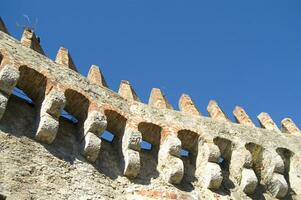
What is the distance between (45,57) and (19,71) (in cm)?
116

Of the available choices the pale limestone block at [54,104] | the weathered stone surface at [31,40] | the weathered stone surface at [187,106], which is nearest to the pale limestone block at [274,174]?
the weathered stone surface at [187,106]

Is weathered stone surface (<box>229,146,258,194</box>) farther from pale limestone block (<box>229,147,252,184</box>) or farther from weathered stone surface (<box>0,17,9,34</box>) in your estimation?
weathered stone surface (<box>0,17,9,34</box>)

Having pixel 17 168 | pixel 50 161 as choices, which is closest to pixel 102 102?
pixel 50 161

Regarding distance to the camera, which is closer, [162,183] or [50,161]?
[50,161]

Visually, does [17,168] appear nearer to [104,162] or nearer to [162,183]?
[104,162]

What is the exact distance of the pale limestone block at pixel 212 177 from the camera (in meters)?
10.5

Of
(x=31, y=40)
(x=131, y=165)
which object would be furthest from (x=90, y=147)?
(x=31, y=40)

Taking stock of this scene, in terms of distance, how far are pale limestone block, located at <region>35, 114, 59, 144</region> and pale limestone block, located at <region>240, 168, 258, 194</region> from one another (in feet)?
14.4

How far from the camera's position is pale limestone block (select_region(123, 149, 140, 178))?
969 centimetres

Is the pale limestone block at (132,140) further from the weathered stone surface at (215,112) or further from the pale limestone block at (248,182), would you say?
the weathered stone surface at (215,112)

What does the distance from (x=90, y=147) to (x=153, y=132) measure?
71.6 inches

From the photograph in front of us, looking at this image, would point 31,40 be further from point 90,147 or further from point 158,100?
point 158,100

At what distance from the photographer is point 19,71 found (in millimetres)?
9422

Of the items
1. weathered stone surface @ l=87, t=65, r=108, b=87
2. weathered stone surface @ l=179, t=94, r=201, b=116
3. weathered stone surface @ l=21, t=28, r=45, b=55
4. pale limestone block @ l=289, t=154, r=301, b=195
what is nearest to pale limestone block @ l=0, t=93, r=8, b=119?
weathered stone surface @ l=21, t=28, r=45, b=55
